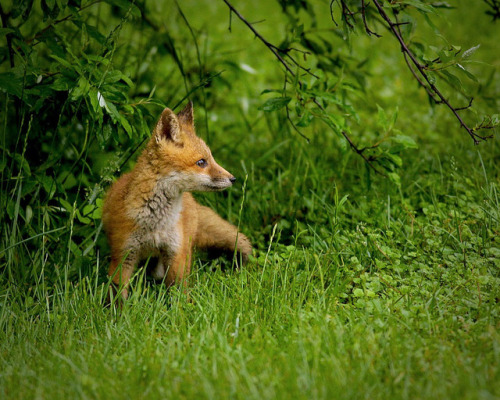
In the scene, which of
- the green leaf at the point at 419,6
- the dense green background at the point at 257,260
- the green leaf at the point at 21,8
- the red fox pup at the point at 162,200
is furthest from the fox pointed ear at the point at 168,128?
the green leaf at the point at 419,6

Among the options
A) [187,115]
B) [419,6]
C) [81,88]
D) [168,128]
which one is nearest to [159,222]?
[168,128]

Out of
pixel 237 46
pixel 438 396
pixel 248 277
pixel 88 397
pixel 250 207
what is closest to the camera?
pixel 438 396

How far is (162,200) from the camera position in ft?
12.9

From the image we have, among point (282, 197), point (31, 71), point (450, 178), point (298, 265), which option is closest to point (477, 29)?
point (450, 178)

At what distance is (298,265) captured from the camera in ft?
13.1

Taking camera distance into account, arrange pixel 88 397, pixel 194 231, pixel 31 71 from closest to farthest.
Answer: pixel 88 397, pixel 31 71, pixel 194 231

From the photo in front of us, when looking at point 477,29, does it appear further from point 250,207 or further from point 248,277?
point 248,277

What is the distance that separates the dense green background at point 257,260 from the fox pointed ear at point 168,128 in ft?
0.35

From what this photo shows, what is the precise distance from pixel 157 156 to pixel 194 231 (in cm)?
62

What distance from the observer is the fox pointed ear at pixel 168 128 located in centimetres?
390

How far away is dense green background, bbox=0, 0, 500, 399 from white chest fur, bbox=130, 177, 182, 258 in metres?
0.25

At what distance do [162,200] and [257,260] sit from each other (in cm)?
73

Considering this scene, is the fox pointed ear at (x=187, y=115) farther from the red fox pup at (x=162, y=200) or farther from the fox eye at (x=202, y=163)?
the fox eye at (x=202, y=163)

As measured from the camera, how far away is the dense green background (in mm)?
2719
